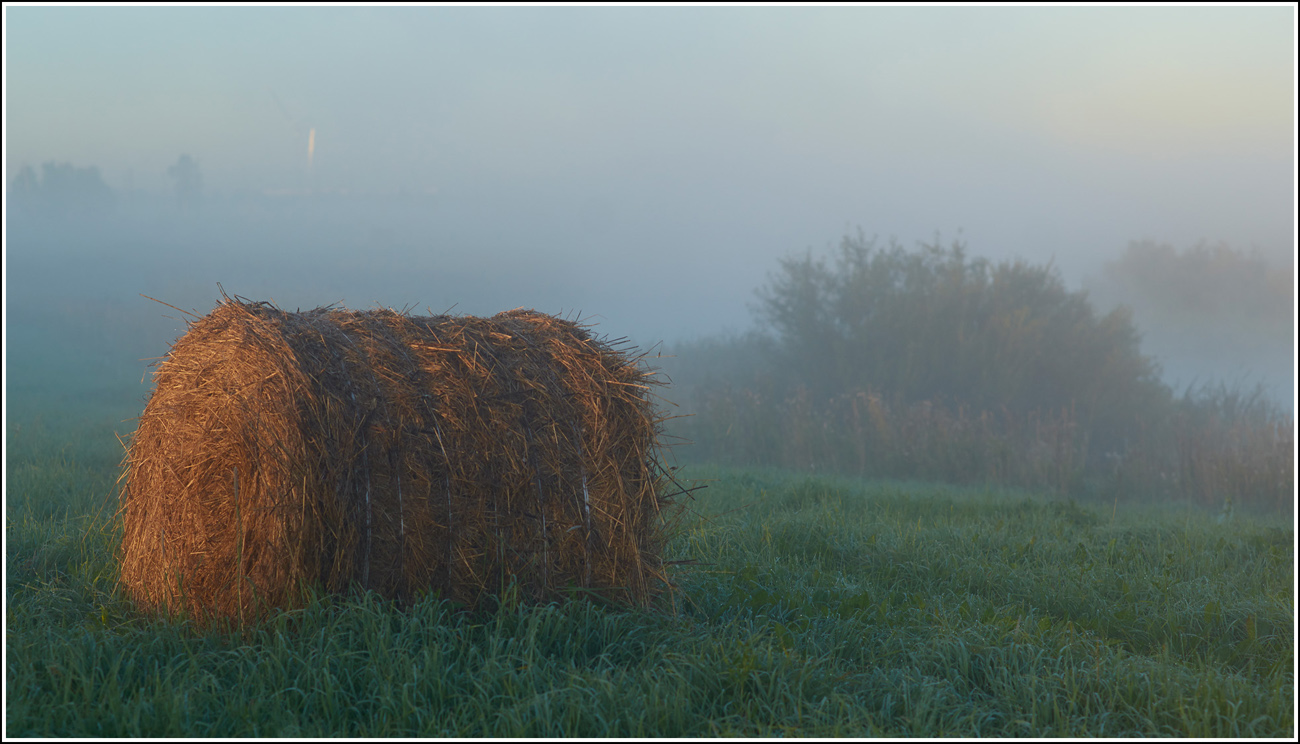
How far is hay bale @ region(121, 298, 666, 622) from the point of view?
356cm

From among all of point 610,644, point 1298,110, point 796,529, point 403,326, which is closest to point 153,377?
point 403,326

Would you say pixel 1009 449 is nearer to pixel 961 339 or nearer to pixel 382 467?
pixel 961 339

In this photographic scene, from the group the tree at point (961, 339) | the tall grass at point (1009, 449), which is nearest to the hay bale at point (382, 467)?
the tall grass at point (1009, 449)

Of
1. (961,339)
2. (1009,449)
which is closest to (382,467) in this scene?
(1009,449)

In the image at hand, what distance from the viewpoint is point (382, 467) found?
366 centimetres

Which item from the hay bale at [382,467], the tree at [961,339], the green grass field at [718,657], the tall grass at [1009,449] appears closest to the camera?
the green grass field at [718,657]

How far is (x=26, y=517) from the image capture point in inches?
214

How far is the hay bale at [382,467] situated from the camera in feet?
11.7

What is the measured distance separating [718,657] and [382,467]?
1790mm

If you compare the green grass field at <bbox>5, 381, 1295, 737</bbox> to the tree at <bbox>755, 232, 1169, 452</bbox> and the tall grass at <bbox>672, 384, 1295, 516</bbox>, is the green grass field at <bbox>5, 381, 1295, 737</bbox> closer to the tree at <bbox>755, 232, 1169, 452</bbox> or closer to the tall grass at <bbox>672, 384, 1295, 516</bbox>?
the tall grass at <bbox>672, 384, 1295, 516</bbox>

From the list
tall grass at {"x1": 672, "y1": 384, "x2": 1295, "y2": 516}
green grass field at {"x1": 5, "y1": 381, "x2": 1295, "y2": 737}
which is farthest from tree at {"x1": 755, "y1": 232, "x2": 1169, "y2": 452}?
green grass field at {"x1": 5, "y1": 381, "x2": 1295, "y2": 737}

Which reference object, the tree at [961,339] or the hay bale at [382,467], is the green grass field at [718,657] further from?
the tree at [961,339]

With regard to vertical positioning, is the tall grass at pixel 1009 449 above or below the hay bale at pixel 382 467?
below

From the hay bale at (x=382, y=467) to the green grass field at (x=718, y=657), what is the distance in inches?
7.8
